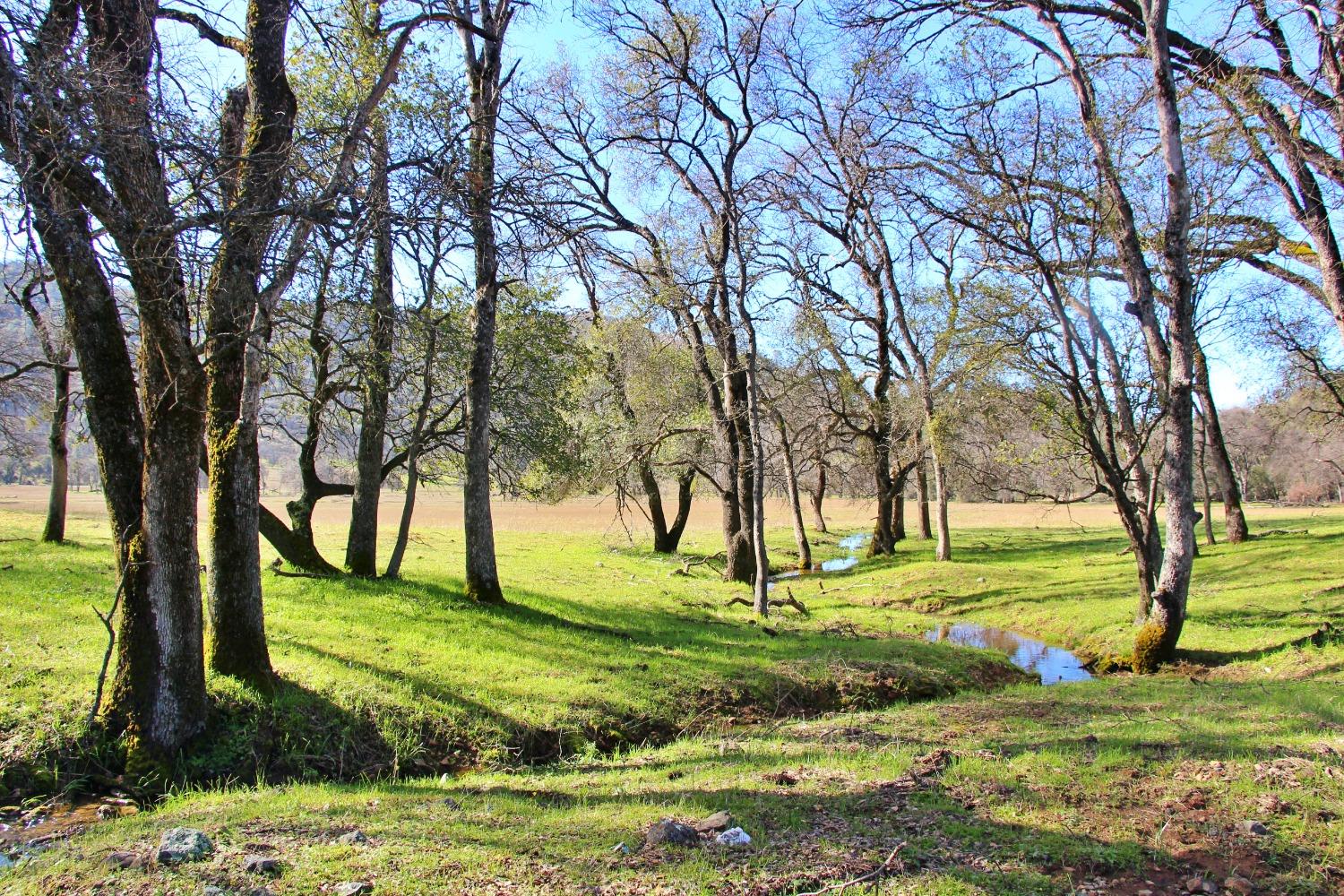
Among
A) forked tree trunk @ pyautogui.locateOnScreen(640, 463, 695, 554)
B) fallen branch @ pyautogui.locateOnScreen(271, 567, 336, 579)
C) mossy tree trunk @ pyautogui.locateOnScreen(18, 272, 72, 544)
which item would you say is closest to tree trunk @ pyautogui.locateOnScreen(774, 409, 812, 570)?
forked tree trunk @ pyautogui.locateOnScreen(640, 463, 695, 554)

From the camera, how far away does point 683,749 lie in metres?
7.57

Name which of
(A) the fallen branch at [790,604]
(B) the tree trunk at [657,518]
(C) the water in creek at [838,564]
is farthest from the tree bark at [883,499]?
(A) the fallen branch at [790,604]

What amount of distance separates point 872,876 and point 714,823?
109 centimetres

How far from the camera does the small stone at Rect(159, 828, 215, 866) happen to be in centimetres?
402

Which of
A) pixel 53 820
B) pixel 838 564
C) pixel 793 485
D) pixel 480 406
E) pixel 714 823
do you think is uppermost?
pixel 480 406

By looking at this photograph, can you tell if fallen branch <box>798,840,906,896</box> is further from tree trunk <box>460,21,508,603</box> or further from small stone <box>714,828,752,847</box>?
tree trunk <box>460,21,508,603</box>

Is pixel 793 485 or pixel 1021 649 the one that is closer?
pixel 1021 649

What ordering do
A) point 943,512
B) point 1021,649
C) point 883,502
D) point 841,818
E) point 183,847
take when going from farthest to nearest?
point 883,502 → point 943,512 → point 1021,649 → point 841,818 → point 183,847

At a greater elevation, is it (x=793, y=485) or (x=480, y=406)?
(x=480, y=406)

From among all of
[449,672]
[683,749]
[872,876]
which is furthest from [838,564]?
[872,876]

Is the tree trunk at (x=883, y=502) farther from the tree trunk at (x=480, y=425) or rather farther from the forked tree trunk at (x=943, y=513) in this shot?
the tree trunk at (x=480, y=425)

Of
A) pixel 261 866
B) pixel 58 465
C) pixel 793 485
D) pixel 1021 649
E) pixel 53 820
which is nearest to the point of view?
pixel 261 866

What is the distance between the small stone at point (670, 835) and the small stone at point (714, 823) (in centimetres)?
9

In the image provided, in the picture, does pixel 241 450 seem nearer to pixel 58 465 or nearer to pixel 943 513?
pixel 58 465
